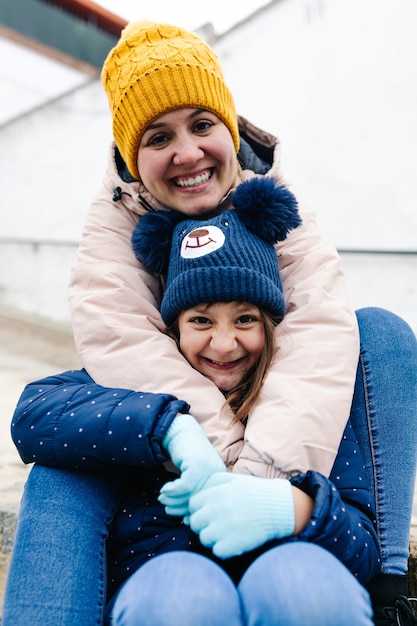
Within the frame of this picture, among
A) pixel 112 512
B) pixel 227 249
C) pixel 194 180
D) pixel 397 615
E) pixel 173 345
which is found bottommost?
pixel 397 615

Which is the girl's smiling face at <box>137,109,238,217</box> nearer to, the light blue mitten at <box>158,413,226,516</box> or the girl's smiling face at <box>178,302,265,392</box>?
the girl's smiling face at <box>178,302,265,392</box>

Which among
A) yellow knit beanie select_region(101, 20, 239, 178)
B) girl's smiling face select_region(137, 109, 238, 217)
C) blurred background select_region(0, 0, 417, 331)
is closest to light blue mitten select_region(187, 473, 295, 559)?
girl's smiling face select_region(137, 109, 238, 217)

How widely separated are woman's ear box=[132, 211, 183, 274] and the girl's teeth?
74mm

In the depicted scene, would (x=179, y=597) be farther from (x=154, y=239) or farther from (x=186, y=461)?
(x=154, y=239)

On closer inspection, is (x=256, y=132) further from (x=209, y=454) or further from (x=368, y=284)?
(x=368, y=284)

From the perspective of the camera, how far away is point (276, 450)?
883mm

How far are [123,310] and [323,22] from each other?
213 centimetres

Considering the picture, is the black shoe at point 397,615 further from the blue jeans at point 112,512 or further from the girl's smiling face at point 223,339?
the girl's smiling face at point 223,339

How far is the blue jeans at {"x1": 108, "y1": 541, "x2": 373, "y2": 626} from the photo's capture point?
602 mm

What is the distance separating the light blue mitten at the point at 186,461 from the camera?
32.2 inches

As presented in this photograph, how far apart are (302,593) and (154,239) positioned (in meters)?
0.72

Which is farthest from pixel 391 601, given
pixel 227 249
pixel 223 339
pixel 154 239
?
pixel 154 239

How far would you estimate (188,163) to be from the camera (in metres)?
1.13

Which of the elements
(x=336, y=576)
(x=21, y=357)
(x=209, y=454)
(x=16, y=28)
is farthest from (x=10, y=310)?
(x=336, y=576)
